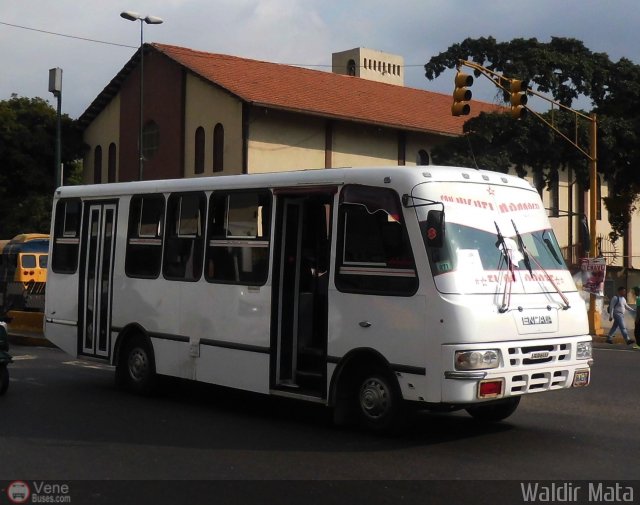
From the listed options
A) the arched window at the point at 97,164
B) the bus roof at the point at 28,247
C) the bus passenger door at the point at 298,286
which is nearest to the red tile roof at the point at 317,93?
the arched window at the point at 97,164

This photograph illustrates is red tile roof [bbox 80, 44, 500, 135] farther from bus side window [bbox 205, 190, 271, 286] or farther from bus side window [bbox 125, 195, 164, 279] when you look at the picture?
bus side window [bbox 205, 190, 271, 286]

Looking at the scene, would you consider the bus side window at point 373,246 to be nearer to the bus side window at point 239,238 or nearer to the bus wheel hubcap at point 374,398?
the bus wheel hubcap at point 374,398

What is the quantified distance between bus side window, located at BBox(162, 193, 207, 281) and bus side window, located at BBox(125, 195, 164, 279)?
19 centimetres

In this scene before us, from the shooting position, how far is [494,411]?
1035cm

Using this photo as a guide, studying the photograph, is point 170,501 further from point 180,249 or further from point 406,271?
point 180,249

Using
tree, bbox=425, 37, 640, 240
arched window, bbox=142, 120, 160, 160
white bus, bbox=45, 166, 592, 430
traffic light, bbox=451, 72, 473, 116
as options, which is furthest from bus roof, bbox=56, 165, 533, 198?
arched window, bbox=142, 120, 160, 160

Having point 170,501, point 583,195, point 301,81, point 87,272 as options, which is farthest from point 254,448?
point 583,195

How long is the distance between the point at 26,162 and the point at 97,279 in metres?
37.4

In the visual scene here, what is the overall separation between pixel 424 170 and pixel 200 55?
110 feet

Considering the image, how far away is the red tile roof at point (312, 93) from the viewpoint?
37469mm

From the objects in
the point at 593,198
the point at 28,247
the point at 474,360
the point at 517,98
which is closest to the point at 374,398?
the point at 474,360

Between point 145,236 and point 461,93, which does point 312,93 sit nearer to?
point 461,93

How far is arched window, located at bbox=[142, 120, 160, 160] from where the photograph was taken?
1624 inches

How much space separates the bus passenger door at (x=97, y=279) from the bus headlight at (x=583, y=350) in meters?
6.23
